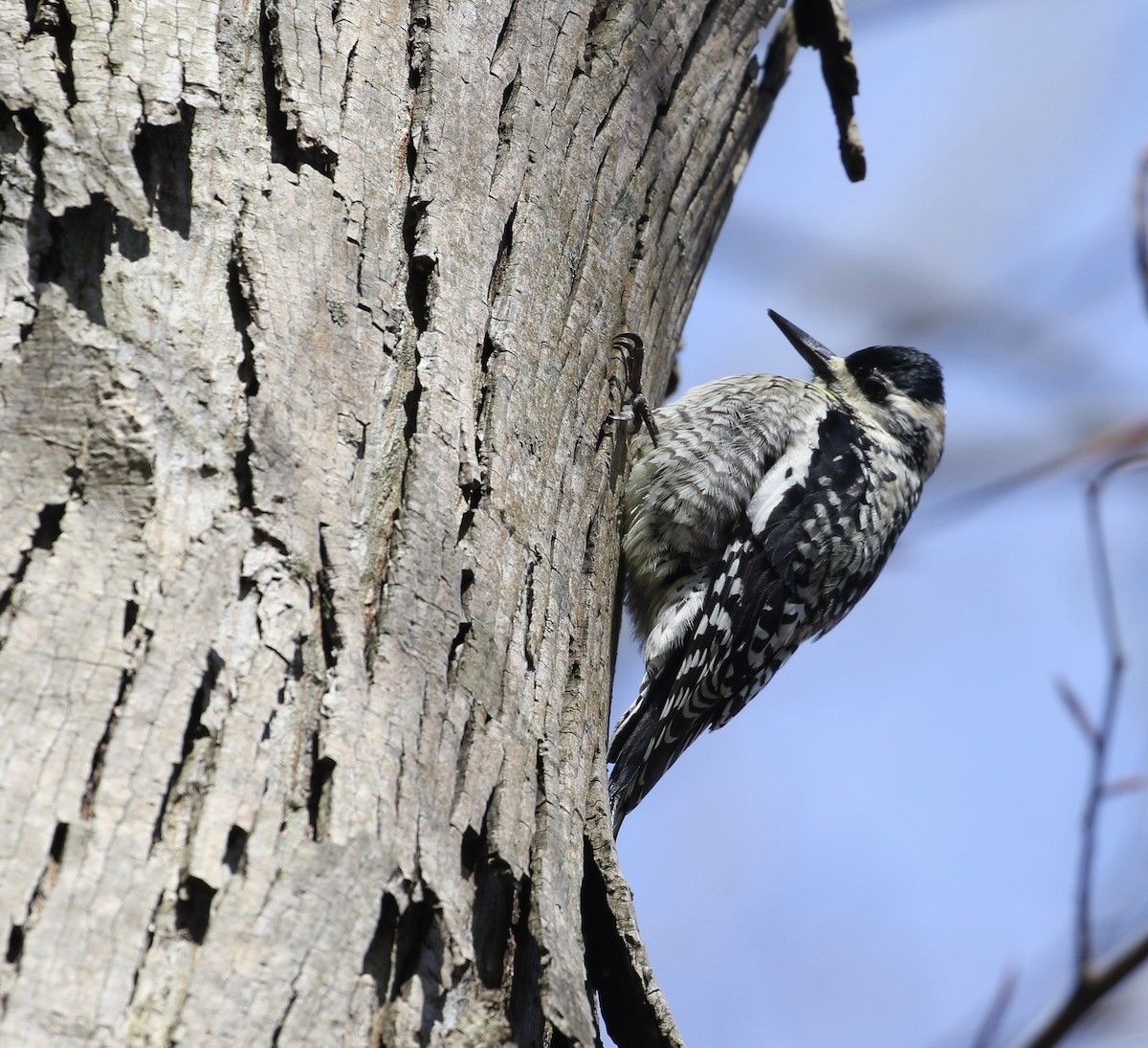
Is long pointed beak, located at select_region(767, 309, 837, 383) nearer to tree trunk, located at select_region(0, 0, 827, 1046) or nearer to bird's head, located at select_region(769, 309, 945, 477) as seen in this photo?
bird's head, located at select_region(769, 309, 945, 477)

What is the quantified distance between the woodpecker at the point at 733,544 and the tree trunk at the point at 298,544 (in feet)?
4.06

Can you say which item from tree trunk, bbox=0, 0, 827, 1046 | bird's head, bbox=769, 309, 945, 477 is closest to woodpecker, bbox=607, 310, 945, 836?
bird's head, bbox=769, 309, 945, 477

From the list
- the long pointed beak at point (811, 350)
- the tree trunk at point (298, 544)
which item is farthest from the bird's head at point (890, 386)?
the tree trunk at point (298, 544)

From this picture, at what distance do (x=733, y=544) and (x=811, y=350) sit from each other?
1.29 meters

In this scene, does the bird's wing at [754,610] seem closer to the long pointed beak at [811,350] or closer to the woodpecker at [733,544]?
the woodpecker at [733,544]

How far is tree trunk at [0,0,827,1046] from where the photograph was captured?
135 centimetres

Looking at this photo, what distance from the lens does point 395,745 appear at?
1.60 m

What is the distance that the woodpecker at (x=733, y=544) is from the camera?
3.62 meters

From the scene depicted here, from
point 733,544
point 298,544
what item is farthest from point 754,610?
point 298,544

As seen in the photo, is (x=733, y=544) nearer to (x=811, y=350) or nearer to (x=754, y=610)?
(x=754, y=610)

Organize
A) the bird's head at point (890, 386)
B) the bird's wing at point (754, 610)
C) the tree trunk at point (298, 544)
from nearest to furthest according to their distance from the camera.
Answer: the tree trunk at point (298, 544) → the bird's wing at point (754, 610) → the bird's head at point (890, 386)

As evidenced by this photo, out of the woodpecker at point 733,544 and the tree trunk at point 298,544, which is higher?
the woodpecker at point 733,544

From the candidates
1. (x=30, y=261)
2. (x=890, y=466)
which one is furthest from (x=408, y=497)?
(x=890, y=466)

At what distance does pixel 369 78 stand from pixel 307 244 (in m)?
0.39
